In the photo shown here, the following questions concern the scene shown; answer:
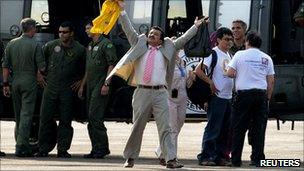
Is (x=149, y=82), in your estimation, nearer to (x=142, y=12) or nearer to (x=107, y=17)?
(x=107, y=17)

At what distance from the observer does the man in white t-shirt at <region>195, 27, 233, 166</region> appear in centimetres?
1738

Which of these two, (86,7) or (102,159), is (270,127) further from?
(102,159)

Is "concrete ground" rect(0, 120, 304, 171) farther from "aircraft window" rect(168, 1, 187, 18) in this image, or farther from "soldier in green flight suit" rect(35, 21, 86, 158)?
"aircraft window" rect(168, 1, 187, 18)

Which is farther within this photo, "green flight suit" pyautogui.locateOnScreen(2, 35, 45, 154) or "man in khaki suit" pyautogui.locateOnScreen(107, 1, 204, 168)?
"green flight suit" pyautogui.locateOnScreen(2, 35, 45, 154)

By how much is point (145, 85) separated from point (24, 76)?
279 centimetres

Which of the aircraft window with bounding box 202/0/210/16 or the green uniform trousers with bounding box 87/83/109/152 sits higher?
the aircraft window with bounding box 202/0/210/16

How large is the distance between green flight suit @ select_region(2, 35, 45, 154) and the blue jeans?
2.53m

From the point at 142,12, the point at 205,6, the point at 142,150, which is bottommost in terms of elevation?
the point at 142,150

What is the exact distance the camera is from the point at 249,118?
1692 cm

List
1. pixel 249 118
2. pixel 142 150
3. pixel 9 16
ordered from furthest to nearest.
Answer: pixel 142 150
pixel 9 16
pixel 249 118

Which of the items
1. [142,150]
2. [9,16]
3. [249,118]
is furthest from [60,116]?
[249,118]

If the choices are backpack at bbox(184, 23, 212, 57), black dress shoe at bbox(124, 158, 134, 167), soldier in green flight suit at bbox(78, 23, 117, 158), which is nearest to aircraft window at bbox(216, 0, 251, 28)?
soldier in green flight suit at bbox(78, 23, 117, 158)

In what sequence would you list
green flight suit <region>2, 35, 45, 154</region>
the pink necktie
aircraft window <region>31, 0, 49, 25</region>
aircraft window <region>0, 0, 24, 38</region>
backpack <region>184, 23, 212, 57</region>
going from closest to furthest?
the pink necktie → backpack <region>184, 23, 212, 57</region> → green flight suit <region>2, 35, 45, 154</region> → aircraft window <region>0, 0, 24, 38</region> → aircraft window <region>31, 0, 49, 25</region>

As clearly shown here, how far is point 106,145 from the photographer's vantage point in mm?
18562
